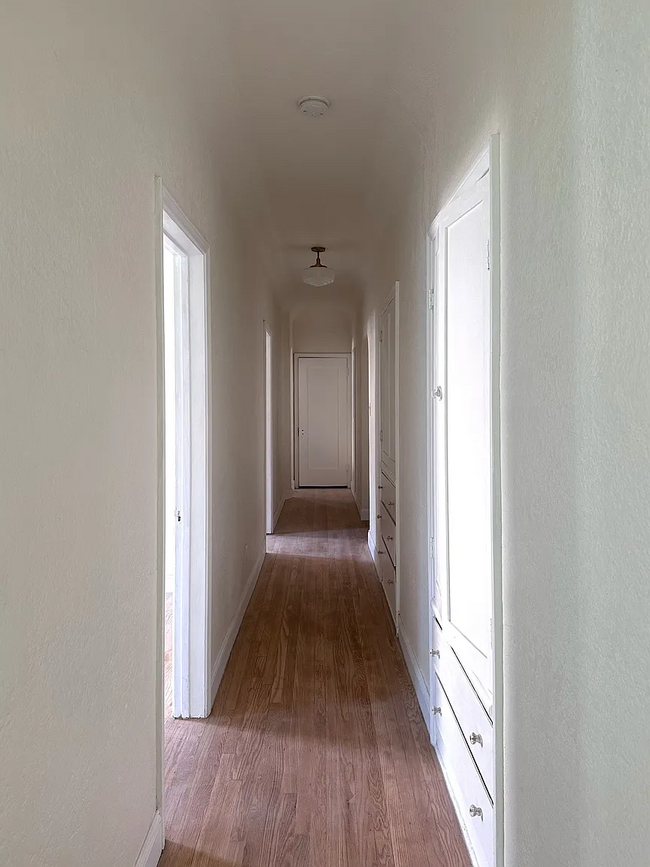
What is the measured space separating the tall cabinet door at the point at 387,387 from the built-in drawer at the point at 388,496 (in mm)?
69

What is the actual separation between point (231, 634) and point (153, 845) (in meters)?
1.54

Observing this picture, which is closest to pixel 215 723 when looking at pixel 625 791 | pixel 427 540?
pixel 427 540

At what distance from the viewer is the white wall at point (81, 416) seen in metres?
0.98

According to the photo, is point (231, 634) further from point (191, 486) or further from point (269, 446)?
point (269, 446)

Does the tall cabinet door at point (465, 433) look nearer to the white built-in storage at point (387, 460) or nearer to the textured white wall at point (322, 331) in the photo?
the white built-in storage at point (387, 460)

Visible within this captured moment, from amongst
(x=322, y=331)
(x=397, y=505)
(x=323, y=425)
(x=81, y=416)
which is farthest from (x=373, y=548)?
(x=322, y=331)

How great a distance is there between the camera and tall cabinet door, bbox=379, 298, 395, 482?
381 centimetres

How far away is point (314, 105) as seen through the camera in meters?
2.65

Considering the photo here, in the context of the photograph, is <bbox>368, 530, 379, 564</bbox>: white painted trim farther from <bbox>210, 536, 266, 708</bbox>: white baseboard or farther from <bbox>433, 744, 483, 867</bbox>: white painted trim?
<bbox>433, 744, 483, 867</bbox>: white painted trim

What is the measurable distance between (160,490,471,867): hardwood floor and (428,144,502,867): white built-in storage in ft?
0.57

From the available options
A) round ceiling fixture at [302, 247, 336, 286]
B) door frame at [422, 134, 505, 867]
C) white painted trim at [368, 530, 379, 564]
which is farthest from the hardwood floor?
round ceiling fixture at [302, 247, 336, 286]

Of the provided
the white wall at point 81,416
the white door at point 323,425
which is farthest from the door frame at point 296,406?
the white wall at point 81,416

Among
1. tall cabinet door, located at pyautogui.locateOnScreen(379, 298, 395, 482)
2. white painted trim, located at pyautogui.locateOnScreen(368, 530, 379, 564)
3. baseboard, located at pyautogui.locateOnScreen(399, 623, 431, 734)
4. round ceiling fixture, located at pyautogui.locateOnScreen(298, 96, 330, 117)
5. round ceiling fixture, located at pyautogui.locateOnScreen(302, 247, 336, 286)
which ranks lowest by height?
baseboard, located at pyautogui.locateOnScreen(399, 623, 431, 734)

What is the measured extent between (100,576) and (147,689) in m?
0.55
